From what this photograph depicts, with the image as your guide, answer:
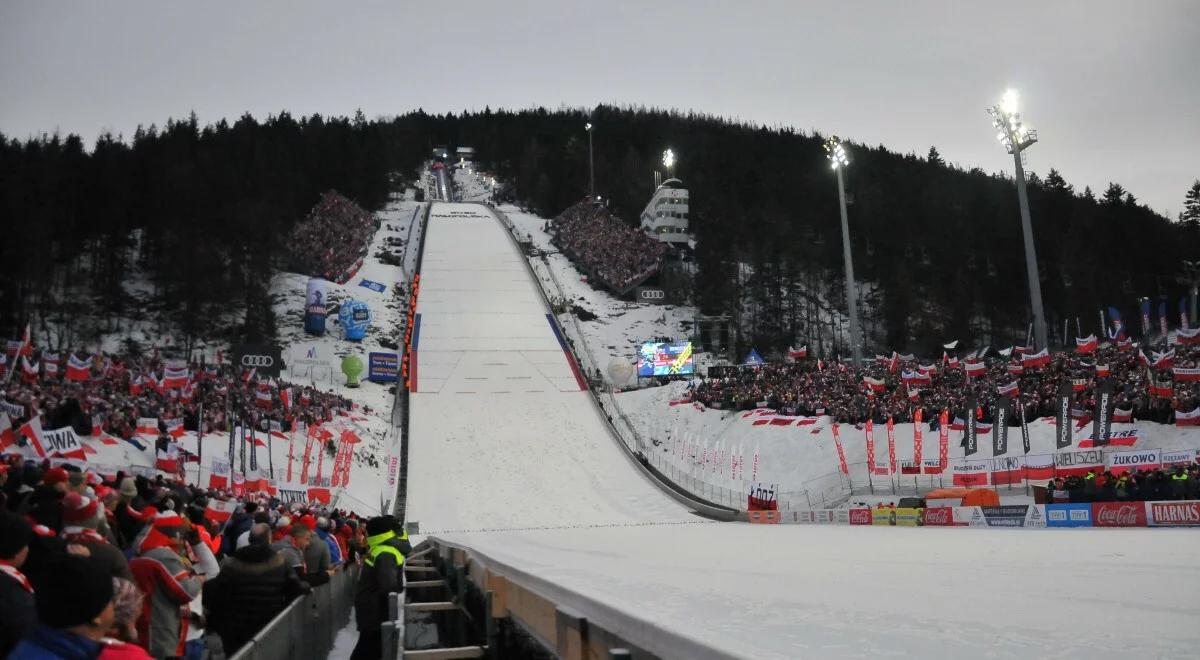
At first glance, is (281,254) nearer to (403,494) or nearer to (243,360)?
(243,360)

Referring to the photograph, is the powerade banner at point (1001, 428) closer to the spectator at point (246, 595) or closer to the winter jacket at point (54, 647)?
the spectator at point (246, 595)

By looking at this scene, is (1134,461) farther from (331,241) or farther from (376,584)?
(331,241)

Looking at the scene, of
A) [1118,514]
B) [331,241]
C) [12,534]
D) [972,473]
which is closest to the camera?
[12,534]

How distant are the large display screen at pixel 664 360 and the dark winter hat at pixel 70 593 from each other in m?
48.7

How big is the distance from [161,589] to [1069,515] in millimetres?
16329

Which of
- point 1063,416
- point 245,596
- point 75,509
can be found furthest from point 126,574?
point 1063,416

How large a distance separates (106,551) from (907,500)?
71.9ft

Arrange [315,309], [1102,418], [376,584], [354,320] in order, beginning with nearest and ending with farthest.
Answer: [376,584] → [1102,418] → [315,309] → [354,320]

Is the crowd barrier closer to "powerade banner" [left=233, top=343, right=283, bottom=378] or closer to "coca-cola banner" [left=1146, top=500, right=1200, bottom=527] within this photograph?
"coca-cola banner" [left=1146, top=500, right=1200, bottom=527]

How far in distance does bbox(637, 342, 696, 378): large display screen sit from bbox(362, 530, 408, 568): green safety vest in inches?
1725

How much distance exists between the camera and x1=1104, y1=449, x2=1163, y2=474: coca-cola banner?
19766mm

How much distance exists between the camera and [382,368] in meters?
48.1

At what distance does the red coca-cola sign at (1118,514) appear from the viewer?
15.2 meters

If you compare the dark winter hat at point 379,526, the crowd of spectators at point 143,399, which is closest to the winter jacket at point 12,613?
the dark winter hat at point 379,526
